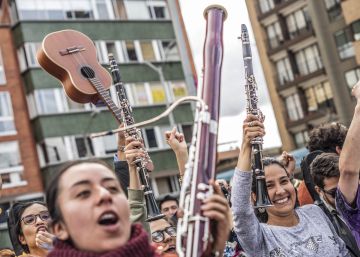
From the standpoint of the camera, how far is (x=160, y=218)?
5035mm

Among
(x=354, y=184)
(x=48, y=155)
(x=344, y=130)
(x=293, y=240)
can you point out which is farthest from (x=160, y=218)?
(x=48, y=155)

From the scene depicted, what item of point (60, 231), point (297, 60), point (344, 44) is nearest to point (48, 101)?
point (344, 44)

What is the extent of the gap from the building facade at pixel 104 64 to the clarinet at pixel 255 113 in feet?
92.7

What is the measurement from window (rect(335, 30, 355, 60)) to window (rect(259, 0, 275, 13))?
24.0ft

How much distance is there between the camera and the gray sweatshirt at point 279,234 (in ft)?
12.8

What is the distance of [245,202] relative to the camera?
12.7 feet

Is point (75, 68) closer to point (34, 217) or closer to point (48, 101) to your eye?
point (34, 217)

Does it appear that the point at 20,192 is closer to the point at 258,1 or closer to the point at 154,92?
the point at 154,92

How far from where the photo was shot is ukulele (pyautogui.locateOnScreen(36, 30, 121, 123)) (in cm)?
514

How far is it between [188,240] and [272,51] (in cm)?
5025

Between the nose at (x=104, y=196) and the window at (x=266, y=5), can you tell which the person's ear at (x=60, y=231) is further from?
the window at (x=266, y=5)

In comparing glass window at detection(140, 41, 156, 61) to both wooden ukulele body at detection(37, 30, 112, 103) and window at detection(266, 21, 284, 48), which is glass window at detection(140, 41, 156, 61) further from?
wooden ukulele body at detection(37, 30, 112, 103)

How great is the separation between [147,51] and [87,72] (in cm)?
3321

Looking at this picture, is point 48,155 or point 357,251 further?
point 48,155
